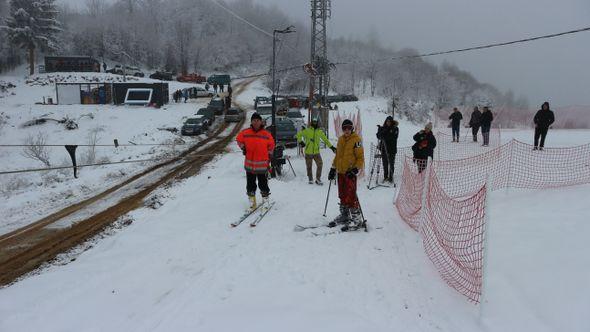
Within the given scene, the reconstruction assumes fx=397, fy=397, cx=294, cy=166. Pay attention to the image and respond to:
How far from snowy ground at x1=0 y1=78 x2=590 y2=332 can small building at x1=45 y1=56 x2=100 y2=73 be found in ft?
228

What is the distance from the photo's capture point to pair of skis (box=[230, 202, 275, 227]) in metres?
7.53

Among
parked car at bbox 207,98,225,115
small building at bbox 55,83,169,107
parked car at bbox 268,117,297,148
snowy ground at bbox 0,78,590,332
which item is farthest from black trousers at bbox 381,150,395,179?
small building at bbox 55,83,169,107

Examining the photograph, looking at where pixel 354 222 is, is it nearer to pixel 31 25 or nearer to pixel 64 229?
pixel 64 229

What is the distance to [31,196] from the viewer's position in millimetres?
10875

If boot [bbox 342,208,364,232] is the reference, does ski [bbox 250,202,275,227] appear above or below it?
below

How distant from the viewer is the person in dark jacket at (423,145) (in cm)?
1062

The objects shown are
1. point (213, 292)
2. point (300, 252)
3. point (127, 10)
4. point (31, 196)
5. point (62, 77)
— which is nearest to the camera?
point (213, 292)

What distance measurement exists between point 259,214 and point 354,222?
78.9 inches

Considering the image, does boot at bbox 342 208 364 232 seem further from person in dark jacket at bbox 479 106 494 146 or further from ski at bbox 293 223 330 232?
person in dark jacket at bbox 479 106 494 146

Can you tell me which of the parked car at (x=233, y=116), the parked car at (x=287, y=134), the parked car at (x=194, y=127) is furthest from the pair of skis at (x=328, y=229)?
the parked car at (x=233, y=116)

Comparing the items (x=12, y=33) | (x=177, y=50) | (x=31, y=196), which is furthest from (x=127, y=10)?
(x=31, y=196)

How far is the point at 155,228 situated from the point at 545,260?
6.37 m

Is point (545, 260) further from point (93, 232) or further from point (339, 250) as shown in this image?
point (93, 232)

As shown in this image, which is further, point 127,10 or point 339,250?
point 127,10
